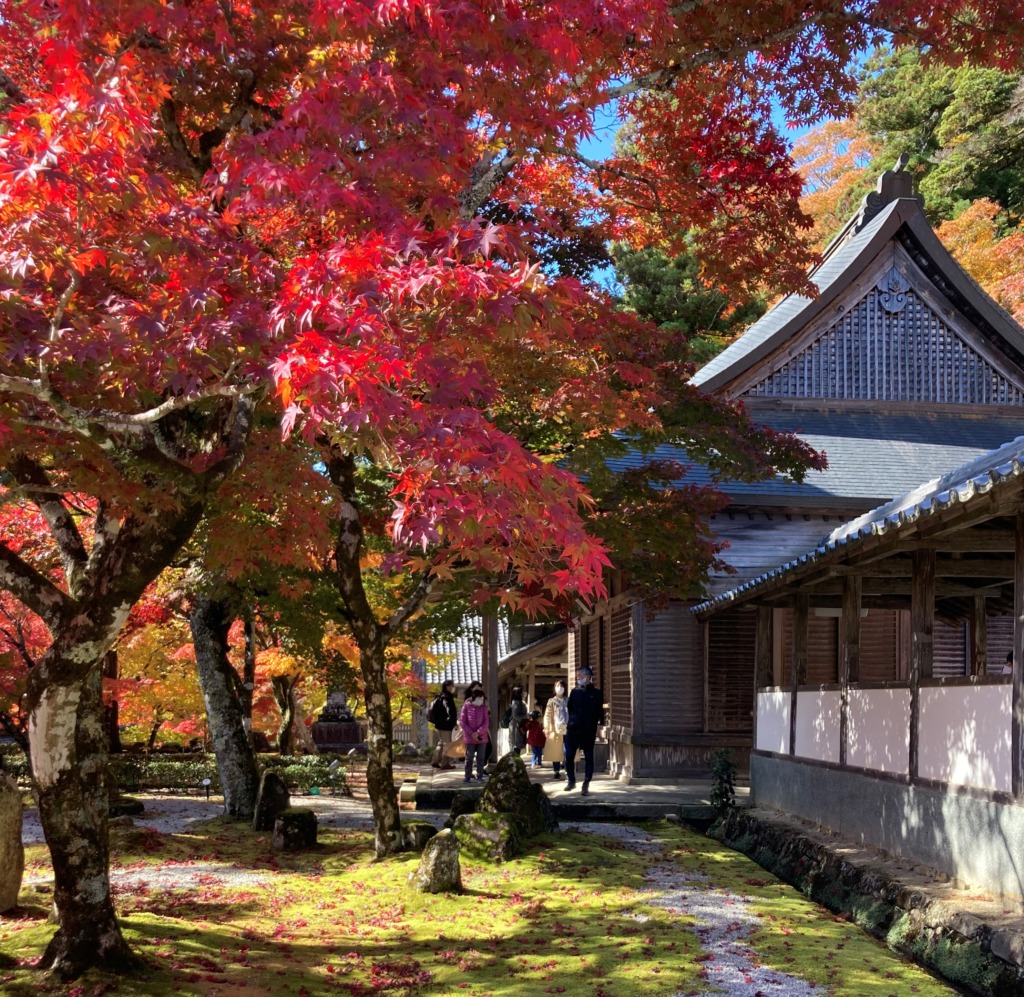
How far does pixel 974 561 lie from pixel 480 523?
8.05 meters

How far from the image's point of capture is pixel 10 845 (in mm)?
9930

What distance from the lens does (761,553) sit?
68.7 feet

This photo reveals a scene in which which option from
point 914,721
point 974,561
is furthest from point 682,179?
point 914,721

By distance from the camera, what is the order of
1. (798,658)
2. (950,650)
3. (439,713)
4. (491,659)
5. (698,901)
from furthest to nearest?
(491,659) < (439,713) < (950,650) < (798,658) < (698,901)

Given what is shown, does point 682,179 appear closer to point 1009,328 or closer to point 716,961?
point 716,961

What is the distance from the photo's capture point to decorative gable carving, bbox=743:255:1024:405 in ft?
78.5

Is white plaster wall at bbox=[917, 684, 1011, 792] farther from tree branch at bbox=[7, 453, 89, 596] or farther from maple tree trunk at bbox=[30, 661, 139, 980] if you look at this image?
tree branch at bbox=[7, 453, 89, 596]

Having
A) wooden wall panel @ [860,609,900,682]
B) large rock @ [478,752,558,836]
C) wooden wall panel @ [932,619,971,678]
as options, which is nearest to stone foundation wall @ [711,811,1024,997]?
large rock @ [478,752,558,836]

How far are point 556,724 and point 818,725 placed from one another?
8565 mm

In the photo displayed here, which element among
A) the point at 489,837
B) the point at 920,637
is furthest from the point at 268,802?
the point at 920,637

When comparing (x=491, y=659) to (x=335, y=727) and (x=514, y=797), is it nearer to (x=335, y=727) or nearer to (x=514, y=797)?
(x=514, y=797)

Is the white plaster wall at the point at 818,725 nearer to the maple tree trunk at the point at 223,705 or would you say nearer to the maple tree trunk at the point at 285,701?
the maple tree trunk at the point at 223,705

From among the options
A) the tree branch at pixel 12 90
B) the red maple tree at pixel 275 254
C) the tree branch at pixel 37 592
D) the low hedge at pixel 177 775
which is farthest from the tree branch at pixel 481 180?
the low hedge at pixel 177 775

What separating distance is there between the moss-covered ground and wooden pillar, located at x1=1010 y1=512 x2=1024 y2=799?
152 centimetres
